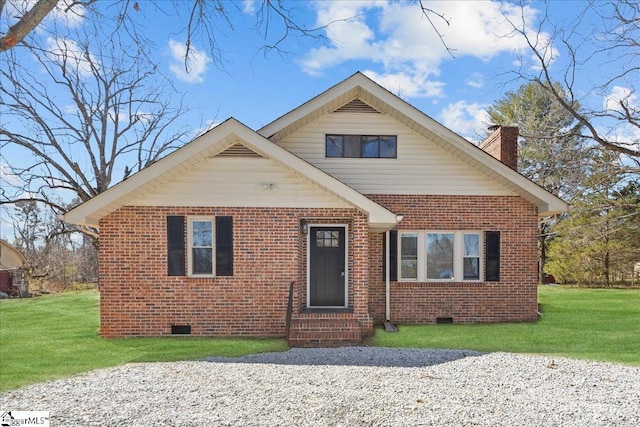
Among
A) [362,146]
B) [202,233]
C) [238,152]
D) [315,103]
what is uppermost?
[315,103]

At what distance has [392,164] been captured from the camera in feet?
36.3

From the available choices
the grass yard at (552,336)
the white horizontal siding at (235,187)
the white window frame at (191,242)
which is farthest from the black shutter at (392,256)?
the white window frame at (191,242)

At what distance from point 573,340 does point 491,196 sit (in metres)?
3.98

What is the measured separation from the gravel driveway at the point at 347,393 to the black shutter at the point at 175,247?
2576 millimetres

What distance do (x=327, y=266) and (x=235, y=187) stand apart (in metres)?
3.01

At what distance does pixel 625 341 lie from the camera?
8617 millimetres

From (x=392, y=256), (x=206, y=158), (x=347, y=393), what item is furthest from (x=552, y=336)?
(x=206, y=158)

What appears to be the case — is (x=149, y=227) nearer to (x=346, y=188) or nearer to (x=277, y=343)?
(x=277, y=343)

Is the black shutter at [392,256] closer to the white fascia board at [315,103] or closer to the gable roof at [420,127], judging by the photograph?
the gable roof at [420,127]

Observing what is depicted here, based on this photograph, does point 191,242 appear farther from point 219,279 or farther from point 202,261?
point 219,279

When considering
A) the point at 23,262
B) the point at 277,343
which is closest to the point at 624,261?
the point at 277,343

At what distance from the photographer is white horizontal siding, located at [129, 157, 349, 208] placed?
30.0ft

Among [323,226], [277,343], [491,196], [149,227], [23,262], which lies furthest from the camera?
[23,262]

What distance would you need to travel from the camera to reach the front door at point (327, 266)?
1022 cm
